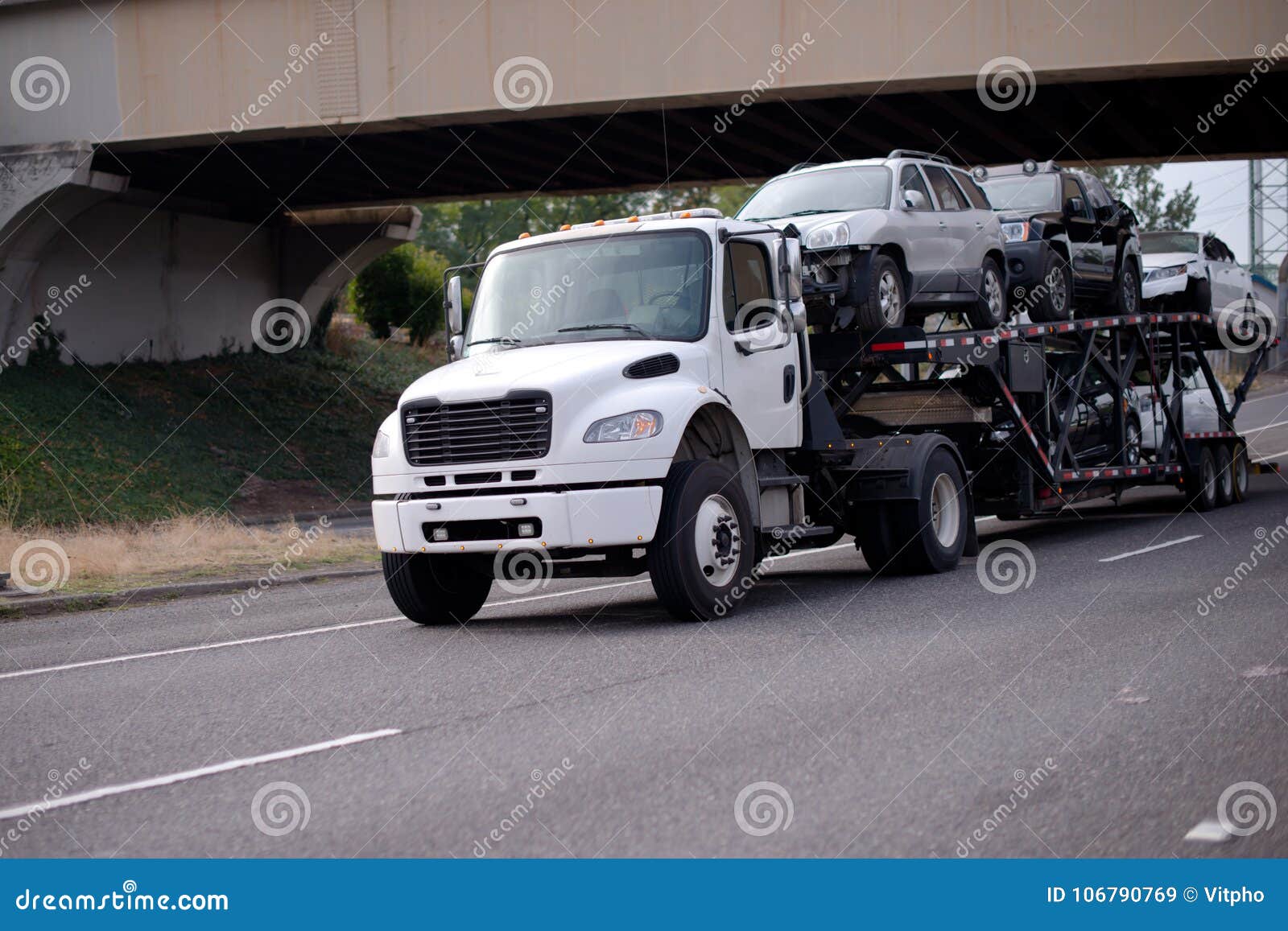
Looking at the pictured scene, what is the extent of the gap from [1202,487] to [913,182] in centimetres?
767

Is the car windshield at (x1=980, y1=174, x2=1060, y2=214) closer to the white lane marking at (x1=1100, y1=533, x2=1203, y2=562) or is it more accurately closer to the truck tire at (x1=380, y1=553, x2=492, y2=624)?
the white lane marking at (x1=1100, y1=533, x2=1203, y2=562)

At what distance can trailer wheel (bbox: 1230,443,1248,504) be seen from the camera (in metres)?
19.8

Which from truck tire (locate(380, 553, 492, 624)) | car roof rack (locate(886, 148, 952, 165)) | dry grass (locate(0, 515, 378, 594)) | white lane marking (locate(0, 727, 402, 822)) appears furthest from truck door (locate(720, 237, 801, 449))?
dry grass (locate(0, 515, 378, 594))

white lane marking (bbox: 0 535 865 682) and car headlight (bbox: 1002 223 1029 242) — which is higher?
car headlight (bbox: 1002 223 1029 242)

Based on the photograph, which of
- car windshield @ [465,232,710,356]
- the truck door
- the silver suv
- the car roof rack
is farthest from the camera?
the car roof rack

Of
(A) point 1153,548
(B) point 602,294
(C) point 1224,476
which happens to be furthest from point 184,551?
(C) point 1224,476

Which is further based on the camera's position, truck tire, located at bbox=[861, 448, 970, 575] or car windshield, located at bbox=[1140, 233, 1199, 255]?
car windshield, located at bbox=[1140, 233, 1199, 255]

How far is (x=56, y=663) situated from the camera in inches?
375

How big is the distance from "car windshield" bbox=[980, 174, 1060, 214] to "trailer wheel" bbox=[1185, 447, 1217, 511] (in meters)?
4.87

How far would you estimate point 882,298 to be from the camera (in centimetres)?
1270

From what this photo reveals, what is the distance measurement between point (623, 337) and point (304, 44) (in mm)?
Answer: 12475

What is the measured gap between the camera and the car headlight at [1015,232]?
1505 cm

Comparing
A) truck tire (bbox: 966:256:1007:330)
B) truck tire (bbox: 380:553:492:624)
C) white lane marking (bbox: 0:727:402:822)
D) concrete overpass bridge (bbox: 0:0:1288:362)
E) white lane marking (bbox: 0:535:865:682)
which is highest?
concrete overpass bridge (bbox: 0:0:1288:362)

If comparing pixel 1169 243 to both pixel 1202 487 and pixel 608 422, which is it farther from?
pixel 608 422
